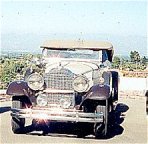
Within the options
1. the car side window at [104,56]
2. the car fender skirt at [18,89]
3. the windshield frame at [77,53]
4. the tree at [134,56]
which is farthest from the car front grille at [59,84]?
the tree at [134,56]

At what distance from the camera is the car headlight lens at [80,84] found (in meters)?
7.61

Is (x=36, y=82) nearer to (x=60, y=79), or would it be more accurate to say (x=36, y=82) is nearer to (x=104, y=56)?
(x=60, y=79)

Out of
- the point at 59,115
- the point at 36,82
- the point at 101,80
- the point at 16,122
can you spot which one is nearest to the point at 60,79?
the point at 36,82

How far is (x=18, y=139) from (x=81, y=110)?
4.36ft

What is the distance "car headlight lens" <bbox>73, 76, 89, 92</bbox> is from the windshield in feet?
5.95

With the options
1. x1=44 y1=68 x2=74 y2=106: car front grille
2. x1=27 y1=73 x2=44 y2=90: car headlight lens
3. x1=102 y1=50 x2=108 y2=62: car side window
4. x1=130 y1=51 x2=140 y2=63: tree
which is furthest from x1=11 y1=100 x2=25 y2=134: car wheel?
x1=130 y1=51 x2=140 y2=63: tree

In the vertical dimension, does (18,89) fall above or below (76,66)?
below

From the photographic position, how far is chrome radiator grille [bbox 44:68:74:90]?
774cm

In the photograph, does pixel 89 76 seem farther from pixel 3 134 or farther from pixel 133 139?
pixel 3 134

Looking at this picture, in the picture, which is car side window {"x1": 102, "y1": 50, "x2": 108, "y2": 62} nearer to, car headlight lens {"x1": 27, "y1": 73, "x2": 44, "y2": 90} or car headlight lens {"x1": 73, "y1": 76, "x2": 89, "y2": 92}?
car headlight lens {"x1": 73, "y1": 76, "x2": 89, "y2": 92}

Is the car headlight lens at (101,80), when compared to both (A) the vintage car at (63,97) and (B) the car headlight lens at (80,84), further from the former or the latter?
(B) the car headlight lens at (80,84)

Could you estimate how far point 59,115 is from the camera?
7.36m

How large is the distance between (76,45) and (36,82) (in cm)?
282

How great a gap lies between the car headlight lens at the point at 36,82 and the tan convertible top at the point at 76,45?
90.7 inches
